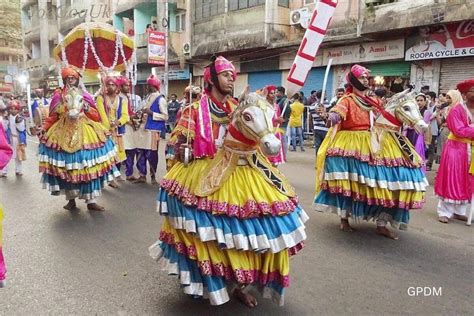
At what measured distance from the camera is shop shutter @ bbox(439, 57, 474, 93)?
517 inches

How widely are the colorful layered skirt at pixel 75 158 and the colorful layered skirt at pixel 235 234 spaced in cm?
315

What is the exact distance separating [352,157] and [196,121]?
8.02 ft

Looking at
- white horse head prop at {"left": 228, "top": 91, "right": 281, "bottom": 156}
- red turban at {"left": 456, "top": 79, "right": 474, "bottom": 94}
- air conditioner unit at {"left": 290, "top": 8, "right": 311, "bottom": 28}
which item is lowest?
white horse head prop at {"left": 228, "top": 91, "right": 281, "bottom": 156}

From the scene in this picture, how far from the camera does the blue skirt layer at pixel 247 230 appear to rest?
2846mm

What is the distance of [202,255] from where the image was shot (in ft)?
9.73

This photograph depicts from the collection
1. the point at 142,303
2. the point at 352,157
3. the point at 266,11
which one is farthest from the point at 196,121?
the point at 266,11

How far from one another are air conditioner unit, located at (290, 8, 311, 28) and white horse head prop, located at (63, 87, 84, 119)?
13.4m

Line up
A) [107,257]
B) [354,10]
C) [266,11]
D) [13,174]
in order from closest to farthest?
[107,257] → [13,174] → [354,10] → [266,11]

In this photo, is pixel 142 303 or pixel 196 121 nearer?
pixel 196 121

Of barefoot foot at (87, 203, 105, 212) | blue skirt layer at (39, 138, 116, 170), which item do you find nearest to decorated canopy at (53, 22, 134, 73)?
blue skirt layer at (39, 138, 116, 170)

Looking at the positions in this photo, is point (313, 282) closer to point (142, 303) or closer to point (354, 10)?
point (142, 303)

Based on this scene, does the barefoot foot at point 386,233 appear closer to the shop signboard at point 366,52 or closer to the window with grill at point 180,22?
the shop signboard at point 366,52

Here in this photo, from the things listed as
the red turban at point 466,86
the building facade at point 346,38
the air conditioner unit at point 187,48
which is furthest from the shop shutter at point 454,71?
the air conditioner unit at point 187,48

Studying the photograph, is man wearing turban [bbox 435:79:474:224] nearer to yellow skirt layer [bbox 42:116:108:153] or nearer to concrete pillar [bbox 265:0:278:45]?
yellow skirt layer [bbox 42:116:108:153]
